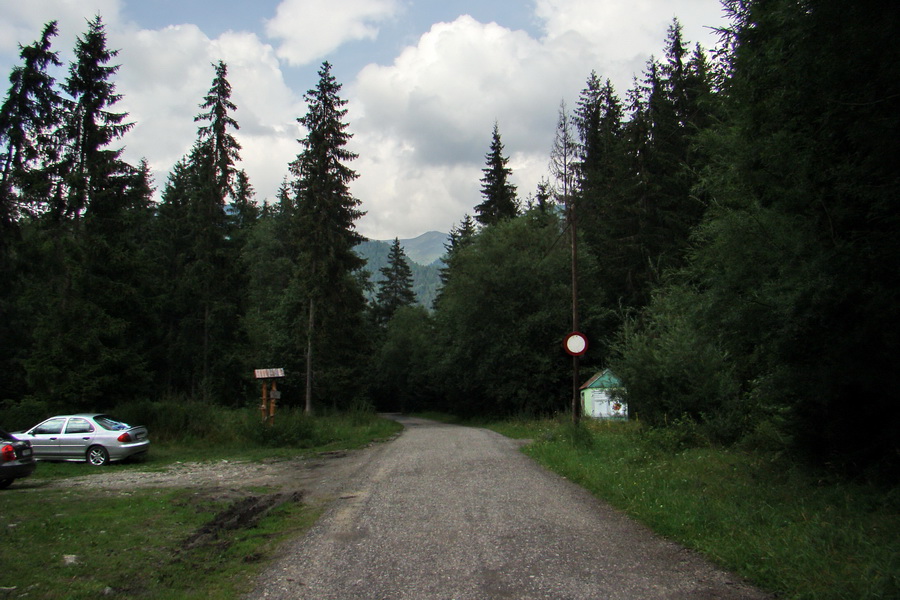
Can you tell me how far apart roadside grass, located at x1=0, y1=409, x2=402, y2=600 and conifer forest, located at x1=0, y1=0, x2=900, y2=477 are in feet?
22.2


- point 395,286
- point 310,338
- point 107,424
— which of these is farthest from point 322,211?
point 395,286

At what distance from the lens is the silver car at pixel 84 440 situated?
50.9 feet

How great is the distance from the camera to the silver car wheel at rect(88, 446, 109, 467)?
15.5 meters

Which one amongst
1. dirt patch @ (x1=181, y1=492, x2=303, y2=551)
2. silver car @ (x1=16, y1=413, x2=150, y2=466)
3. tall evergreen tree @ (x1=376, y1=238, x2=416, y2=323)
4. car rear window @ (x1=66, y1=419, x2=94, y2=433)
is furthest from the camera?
tall evergreen tree @ (x1=376, y1=238, x2=416, y2=323)

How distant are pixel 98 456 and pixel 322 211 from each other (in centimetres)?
1569

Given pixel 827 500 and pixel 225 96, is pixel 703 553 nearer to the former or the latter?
pixel 827 500

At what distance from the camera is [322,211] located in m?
27.9

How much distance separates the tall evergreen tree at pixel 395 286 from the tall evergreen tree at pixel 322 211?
43834 millimetres

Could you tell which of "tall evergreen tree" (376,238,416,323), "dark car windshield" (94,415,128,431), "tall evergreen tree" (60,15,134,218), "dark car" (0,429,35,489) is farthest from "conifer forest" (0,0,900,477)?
"tall evergreen tree" (376,238,416,323)

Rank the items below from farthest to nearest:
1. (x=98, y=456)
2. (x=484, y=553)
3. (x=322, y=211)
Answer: (x=322, y=211)
(x=98, y=456)
(x=484, y=553)

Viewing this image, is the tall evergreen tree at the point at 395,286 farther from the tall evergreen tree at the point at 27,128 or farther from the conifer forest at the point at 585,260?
the tall evergreen tree at the point at 27,128

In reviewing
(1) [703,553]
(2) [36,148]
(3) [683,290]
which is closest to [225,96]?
(2) [36,148]

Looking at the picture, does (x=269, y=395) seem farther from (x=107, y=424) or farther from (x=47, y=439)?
(x=47, y=439)

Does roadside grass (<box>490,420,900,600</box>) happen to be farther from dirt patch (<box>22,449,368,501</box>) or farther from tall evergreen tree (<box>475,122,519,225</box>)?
tall evergreen tree (<box>475,122,519,225</box>)
